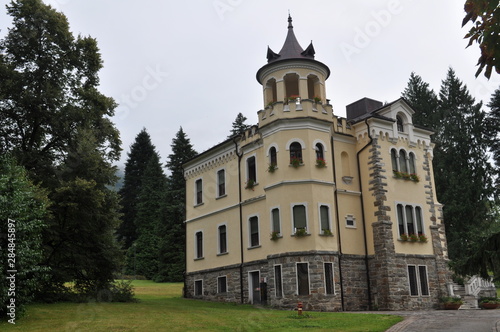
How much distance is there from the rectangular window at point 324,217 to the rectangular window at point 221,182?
8.10 metres

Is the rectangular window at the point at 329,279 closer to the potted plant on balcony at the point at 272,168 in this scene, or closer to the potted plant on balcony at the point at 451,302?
the potted plant on balcony at the point at 272,168

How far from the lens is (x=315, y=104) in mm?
26969

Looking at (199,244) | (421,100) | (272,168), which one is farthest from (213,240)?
(421,100)

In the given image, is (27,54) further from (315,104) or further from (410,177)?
(410,177)

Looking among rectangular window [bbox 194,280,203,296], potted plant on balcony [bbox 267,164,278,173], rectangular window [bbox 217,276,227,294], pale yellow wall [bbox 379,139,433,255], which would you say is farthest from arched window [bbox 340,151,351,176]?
rectangular window [bbox 194,280,203,296]

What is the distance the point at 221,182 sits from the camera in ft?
106

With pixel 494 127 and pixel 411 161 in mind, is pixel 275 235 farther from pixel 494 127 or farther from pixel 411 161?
pixel 494 127

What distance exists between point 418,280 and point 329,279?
5419 millimetres

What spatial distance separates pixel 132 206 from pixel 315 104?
44389 mm

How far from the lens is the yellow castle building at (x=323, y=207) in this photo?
25031 mm

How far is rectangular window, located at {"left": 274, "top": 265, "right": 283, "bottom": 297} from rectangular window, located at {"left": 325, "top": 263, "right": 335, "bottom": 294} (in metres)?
2.25

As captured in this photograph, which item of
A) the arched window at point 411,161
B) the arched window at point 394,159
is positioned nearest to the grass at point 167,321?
the arched window at point 394,159

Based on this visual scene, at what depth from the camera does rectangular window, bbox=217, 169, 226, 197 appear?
1254 inches

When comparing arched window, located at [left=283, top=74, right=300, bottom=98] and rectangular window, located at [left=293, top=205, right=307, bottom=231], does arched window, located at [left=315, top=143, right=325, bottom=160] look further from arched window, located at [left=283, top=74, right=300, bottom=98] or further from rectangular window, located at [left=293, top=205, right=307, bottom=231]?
arched window, located at [left=283, top=74, right=300, bottom=98]
